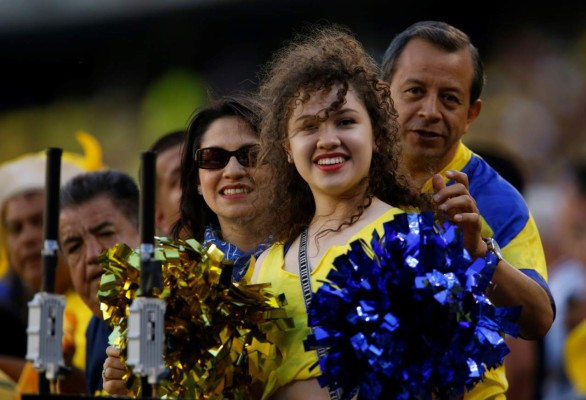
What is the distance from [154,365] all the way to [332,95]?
107 cm

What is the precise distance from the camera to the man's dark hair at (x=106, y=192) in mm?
5547

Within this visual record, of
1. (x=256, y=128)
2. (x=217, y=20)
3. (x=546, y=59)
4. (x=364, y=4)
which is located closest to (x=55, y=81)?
(x=217, y=20)

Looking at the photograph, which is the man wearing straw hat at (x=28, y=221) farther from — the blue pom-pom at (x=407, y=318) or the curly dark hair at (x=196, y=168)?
the blue pom-pom at (x=407, y=318)

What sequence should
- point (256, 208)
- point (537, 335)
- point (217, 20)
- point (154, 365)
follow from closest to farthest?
point (154, 365)
point (537, 335)
point (256, 208)
point (217, 20)

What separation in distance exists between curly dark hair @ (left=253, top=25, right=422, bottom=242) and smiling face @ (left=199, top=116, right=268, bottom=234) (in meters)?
0.34

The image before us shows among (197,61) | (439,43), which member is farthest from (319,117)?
(197,61)

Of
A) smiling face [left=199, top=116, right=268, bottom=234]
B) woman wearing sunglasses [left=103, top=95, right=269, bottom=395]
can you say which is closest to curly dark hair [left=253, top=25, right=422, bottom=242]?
woman wearing sunglasses [left=103, top=95, right=269, bottom=395]

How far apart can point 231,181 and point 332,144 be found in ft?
2.73

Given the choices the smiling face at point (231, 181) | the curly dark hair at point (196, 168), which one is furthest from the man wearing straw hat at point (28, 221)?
the smiling face at point (231, 181)

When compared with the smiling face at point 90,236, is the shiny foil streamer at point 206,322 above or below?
below

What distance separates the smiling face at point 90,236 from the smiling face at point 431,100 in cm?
147

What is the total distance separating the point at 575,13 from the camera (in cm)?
871

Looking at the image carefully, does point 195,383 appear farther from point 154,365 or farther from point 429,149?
point 429,149

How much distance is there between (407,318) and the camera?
3.45 m
